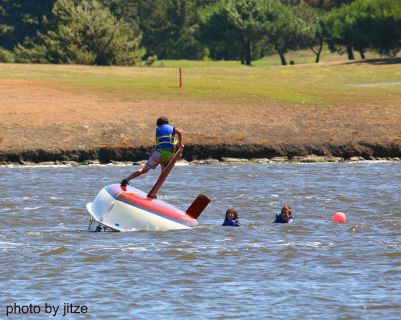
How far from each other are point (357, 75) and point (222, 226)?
142 ft

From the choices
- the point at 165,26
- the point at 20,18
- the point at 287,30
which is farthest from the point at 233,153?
the point at 165,26

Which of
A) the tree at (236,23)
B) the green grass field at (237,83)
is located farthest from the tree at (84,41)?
the tree at (236,23)

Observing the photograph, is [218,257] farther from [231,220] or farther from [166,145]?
[166,145]

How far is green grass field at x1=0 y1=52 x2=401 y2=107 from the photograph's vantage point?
161ft

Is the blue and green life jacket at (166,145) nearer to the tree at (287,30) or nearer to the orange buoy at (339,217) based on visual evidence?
the orange buoy at (339,217)

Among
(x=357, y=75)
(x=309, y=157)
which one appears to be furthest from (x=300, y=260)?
(x=357, y=75)

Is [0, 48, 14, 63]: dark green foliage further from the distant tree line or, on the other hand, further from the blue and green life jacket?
the blue and green life jacket

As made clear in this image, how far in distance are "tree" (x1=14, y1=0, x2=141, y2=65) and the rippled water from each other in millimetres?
40071

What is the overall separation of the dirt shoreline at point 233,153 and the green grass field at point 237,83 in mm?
6790

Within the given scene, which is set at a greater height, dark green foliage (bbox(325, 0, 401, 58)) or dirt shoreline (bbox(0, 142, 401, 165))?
dark green foliage (bbox(325, 0, 401, 58))

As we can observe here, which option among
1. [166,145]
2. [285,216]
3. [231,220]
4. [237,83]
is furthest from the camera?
[237,83]

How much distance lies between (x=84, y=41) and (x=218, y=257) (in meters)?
53.6

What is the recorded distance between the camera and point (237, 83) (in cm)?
5622

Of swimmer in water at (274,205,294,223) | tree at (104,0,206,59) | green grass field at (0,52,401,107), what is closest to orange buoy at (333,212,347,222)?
swimmer in water at (274,205,294,223)
